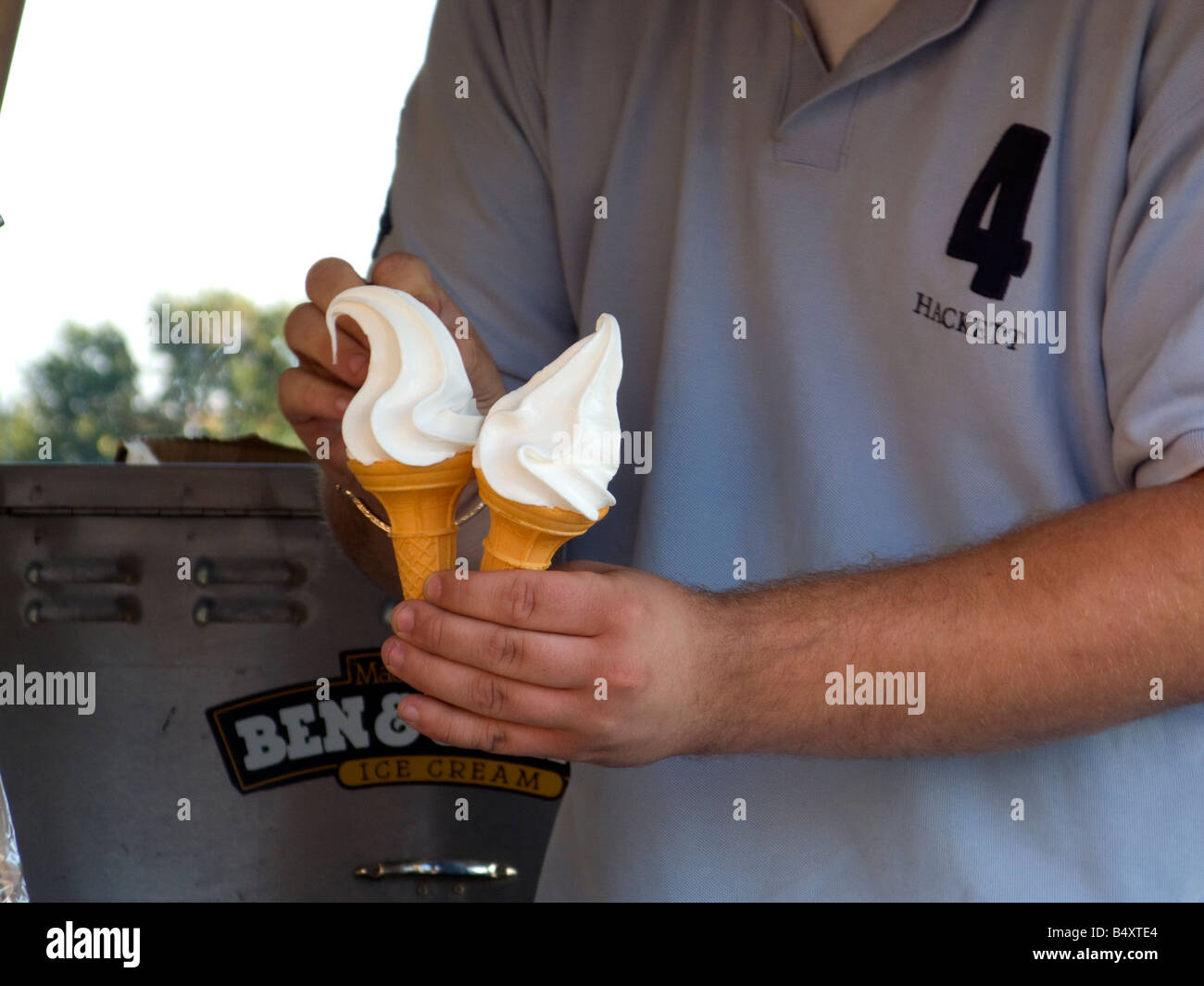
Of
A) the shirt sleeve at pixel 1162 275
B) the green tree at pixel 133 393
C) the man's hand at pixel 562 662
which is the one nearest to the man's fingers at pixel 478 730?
the man's hand at pixel 562 662

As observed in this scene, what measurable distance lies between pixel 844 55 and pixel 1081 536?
63 cm

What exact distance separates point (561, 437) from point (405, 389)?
16 cm

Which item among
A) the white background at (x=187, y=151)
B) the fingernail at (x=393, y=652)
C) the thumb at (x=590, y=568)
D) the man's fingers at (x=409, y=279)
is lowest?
the fingernail at (x=393, y=652)

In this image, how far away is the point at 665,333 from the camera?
1.35m

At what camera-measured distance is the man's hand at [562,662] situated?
91cm

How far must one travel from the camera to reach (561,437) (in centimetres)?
101

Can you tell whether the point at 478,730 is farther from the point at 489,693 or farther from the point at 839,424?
the point at 839,424

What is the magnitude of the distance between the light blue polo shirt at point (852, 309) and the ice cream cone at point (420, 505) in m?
0.33

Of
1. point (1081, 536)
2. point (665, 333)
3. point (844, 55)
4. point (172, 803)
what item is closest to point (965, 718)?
point (1081, 536)

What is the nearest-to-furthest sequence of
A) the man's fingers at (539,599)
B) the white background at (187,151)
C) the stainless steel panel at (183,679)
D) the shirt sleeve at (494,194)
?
the man's fingers at (539,599) → the shirt sleeve at (494,194) → the stainless steel panel at (183,679) → the white background at (187,151)

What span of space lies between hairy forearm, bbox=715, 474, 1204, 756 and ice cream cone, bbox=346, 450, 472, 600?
292 millimetres

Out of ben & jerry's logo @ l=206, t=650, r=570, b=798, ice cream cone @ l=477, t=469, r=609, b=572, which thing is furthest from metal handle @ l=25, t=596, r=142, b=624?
ice cream cone @ l=477, t=469, r=609, b=572

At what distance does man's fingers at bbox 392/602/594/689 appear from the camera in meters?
0.91

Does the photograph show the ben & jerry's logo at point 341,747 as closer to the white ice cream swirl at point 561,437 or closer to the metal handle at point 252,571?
the metal handle at point 252,571
